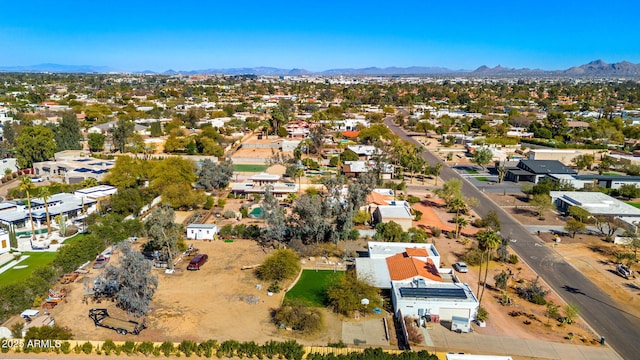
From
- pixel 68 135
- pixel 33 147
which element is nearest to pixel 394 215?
pixel 33 147

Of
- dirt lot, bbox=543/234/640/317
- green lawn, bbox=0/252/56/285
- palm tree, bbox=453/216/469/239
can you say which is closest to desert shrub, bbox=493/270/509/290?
dirt lot, bbox=543/234/640/317

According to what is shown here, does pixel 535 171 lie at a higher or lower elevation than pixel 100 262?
higher

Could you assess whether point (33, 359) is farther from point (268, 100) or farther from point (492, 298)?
point (268, 100)

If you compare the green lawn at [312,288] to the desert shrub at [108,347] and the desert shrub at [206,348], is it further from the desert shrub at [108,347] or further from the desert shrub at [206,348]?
the desert shrub at [108,347]

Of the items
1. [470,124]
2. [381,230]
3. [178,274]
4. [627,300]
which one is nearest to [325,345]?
[178,274]

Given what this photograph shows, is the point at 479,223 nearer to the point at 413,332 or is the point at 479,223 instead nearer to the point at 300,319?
the point at 413,332

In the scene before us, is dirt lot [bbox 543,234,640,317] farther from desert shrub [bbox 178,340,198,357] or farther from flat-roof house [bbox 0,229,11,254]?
flat-roof house [bbox 0,229,11,254]
